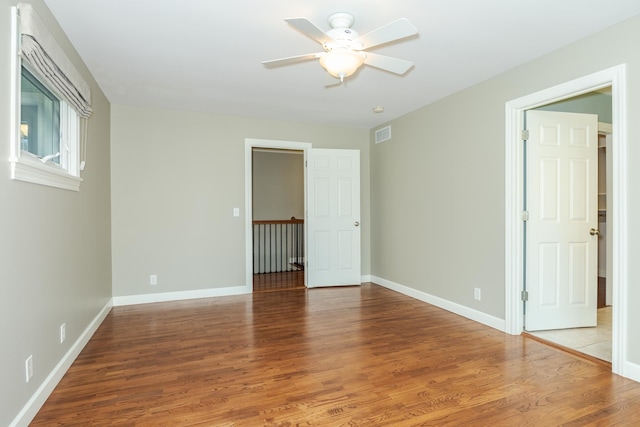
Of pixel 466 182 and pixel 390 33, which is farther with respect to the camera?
pixel 466 182

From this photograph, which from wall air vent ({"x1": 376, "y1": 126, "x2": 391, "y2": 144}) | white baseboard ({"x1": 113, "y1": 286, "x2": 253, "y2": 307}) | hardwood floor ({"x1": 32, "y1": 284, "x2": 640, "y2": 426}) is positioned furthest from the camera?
wall air vent ({"x1": 376, "y1": 126, "x2": 391, "y2": 144})

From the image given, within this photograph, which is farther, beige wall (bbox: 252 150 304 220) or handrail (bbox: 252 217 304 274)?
beige wall (bbox: 252 150 304 220)

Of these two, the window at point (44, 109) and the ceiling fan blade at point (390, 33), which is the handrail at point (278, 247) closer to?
the window at point (44, 109)

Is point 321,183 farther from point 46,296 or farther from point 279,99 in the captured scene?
point 46,296

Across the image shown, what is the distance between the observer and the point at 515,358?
277 centimetres

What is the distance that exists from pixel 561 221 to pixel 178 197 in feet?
14.0

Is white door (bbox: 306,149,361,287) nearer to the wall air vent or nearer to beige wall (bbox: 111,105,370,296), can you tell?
the wall air vent

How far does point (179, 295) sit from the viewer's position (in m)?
4.59

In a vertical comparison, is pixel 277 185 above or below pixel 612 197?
above

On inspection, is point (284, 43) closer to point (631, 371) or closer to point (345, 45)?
point (345, 45)

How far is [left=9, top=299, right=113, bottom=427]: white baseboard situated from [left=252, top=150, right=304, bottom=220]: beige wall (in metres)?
4.69

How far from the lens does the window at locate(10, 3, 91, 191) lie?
1854mm

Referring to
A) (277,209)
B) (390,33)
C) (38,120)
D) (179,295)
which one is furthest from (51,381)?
(277,209)

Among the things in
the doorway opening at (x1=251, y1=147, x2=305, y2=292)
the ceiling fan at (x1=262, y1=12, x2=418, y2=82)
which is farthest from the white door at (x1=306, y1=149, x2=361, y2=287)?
the ceiling fan at (x1=262, y1=12, x2=418, y2=82)
